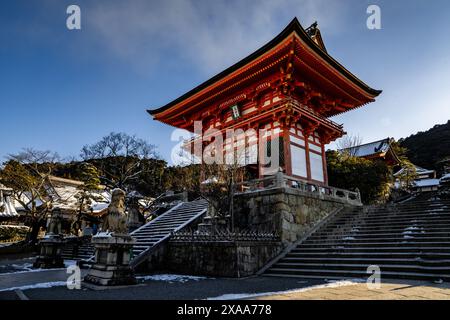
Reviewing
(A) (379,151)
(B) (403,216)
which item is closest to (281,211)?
(B) (403,216)

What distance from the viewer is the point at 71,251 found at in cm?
1844

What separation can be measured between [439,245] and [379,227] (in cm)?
288

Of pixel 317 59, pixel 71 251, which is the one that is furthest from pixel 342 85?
pixel 71 251

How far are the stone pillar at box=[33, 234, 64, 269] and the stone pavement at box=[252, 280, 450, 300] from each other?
1153 centimetres

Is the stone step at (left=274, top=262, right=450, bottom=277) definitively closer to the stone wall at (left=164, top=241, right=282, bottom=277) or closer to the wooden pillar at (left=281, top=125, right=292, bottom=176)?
the stone wall at (left=164, top=241, right=282, bottom=277)

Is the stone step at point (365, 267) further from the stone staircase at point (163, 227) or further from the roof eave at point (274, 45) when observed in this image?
the roof eave at point (274, 45)

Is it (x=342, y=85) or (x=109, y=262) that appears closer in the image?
(x=109, y=262)

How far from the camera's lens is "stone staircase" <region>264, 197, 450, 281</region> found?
865 centimetres

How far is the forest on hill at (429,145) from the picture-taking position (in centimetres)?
5306

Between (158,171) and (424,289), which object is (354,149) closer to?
(158,171)

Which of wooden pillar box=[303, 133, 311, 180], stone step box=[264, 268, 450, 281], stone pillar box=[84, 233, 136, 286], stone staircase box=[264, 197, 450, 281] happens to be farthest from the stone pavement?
wooden pillar box=[303, 133, 311, 180]

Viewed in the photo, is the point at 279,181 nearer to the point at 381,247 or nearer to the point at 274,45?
the point at 381,247

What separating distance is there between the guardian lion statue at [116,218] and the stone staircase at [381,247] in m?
5.30
